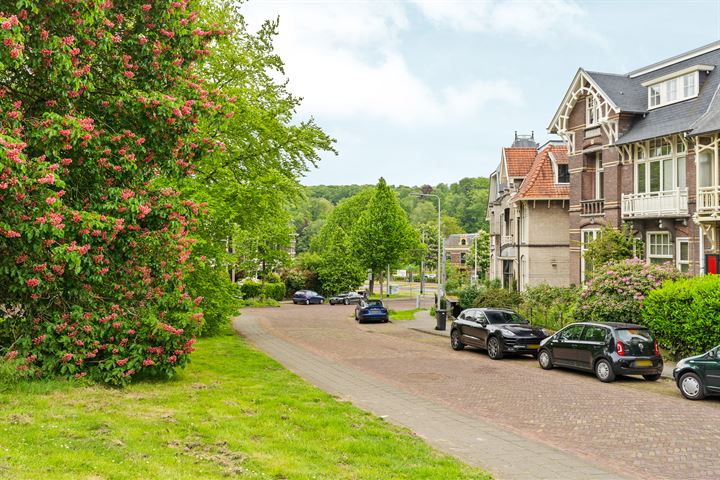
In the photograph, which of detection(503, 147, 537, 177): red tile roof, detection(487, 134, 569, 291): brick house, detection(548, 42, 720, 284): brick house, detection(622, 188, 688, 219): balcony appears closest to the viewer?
detection(548, 42, 720, 284): brick house

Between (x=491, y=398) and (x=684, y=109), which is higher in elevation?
(x=684, y=109)

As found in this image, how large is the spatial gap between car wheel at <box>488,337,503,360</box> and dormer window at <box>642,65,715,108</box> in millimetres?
13601

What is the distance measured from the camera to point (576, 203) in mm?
29531

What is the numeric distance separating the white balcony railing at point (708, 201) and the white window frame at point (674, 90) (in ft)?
15.0

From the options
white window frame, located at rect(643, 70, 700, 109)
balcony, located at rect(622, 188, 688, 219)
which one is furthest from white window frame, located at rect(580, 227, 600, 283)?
white window frame, located at rect(643, 70, 700, 109)

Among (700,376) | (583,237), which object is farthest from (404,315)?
(700,376)

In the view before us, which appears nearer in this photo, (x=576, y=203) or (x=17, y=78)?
(x=17, y=78)

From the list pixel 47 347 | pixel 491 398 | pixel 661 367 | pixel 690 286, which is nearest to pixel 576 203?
pixel 690 286

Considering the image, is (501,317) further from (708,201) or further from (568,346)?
(708,201)

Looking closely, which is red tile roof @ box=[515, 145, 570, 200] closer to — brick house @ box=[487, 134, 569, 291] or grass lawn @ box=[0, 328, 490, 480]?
brick house @ box=[487, 134, 569, 291]

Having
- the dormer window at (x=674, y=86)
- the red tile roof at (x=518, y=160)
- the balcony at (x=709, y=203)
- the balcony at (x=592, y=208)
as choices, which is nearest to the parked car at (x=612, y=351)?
the balcony at (x=709, y=203)

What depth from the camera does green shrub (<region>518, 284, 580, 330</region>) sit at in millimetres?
25000

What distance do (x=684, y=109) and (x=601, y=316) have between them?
1006cm

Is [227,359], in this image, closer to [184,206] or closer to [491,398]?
[184,206]
